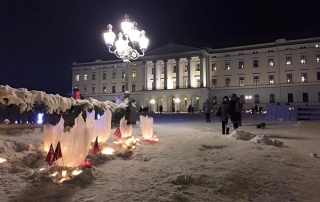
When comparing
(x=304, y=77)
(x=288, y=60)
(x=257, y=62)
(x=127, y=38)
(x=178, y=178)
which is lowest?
(x=178, y=178)

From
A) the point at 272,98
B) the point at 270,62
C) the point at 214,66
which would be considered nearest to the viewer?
the point at 272,98

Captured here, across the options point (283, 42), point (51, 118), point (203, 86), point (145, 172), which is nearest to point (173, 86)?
point (203, 86)

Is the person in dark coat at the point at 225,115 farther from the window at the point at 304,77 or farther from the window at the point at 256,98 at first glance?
the window at the point at 304,77

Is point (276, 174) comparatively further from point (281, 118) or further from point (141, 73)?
point (141, 73)

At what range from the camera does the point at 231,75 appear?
206 feet

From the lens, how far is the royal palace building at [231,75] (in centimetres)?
5647

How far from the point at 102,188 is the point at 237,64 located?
6298 cm

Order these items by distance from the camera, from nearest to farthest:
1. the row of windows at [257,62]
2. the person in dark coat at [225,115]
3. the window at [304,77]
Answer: the person in dark coat at [225,115] < the row of windows at [257,62] < the window at [304,77]

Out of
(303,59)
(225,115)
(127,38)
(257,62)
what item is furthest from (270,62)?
(225,115)

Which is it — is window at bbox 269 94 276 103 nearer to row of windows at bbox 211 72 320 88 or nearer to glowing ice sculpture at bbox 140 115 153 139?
row of windows at bbox 211 72 320 88

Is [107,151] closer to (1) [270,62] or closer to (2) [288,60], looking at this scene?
(1) [270,62]

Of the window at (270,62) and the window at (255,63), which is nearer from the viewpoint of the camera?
the window at (270,62)

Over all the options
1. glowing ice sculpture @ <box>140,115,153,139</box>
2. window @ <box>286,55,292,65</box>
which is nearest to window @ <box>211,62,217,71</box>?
window @ <box>286,55,292,65</box>

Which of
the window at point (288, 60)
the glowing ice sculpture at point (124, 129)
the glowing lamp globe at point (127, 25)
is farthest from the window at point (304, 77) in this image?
the glowing ice sculpture at point (124, 129)
